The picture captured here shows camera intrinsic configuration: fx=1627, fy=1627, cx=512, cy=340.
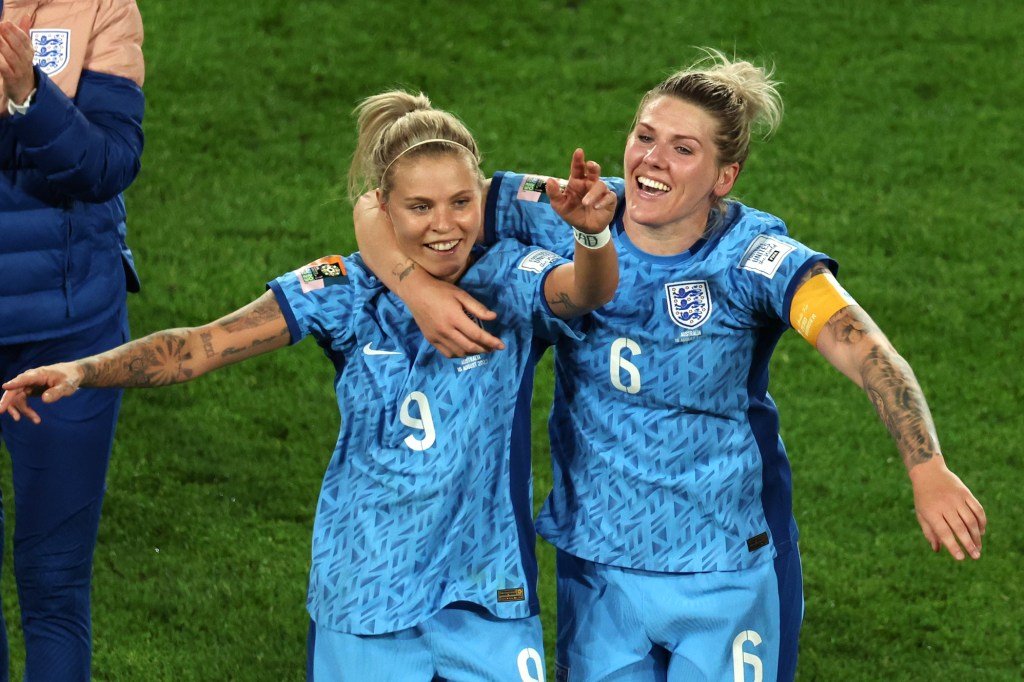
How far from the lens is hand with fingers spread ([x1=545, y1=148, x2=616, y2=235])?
10.6ft

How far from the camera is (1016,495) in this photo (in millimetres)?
6988

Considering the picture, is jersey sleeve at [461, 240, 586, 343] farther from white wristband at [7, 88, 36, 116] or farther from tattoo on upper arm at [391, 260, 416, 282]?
white wristband at [7, 88, 36, 116]

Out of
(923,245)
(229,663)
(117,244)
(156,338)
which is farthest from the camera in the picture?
(923,245)

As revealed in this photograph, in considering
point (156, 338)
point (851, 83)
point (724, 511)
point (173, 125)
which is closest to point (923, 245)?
point (851, 83)

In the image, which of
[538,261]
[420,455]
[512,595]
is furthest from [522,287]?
[512,595]

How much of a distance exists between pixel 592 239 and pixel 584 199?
0.38ft

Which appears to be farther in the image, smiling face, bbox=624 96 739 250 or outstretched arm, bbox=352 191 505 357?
smiling face, bbox=624 96 739 250

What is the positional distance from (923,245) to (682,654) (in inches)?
230

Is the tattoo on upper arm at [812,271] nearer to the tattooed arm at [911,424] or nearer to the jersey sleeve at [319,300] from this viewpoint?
the tattooed arm at [911,424]

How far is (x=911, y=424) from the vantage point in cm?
323

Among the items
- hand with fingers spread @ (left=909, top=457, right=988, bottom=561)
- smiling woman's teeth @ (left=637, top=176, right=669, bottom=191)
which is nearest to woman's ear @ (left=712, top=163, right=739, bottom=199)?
smiling woman's teeth @ (left=637, top=176, right=669, bottom=191)

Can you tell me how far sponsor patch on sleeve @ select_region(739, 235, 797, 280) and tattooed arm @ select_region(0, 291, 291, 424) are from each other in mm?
1045

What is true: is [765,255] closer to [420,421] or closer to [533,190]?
[533,190]

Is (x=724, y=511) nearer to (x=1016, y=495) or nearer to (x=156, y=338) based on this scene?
(x=156, y=338)
